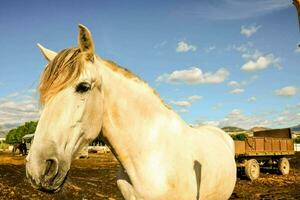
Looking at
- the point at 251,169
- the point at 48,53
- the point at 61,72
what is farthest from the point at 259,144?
the point at 61,72

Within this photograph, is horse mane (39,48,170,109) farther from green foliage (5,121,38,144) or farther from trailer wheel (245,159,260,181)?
green foliage (5,121,38,144)

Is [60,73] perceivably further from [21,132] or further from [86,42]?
[21,132]

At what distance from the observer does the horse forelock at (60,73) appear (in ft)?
8.55

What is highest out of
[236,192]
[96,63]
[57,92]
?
[96,63]

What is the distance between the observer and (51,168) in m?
2.41

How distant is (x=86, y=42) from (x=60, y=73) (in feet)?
1.09

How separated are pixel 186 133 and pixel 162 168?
0.63m

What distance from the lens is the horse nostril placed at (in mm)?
2391

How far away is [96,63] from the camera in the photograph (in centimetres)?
297

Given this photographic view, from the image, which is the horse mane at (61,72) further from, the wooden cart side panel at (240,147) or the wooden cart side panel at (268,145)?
the wooden cart side panel at (268,145)

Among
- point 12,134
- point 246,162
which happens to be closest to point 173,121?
point 246,162

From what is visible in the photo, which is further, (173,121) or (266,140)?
(266,140)

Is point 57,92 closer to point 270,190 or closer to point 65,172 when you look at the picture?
point 65,172

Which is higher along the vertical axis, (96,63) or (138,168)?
(96,63)
